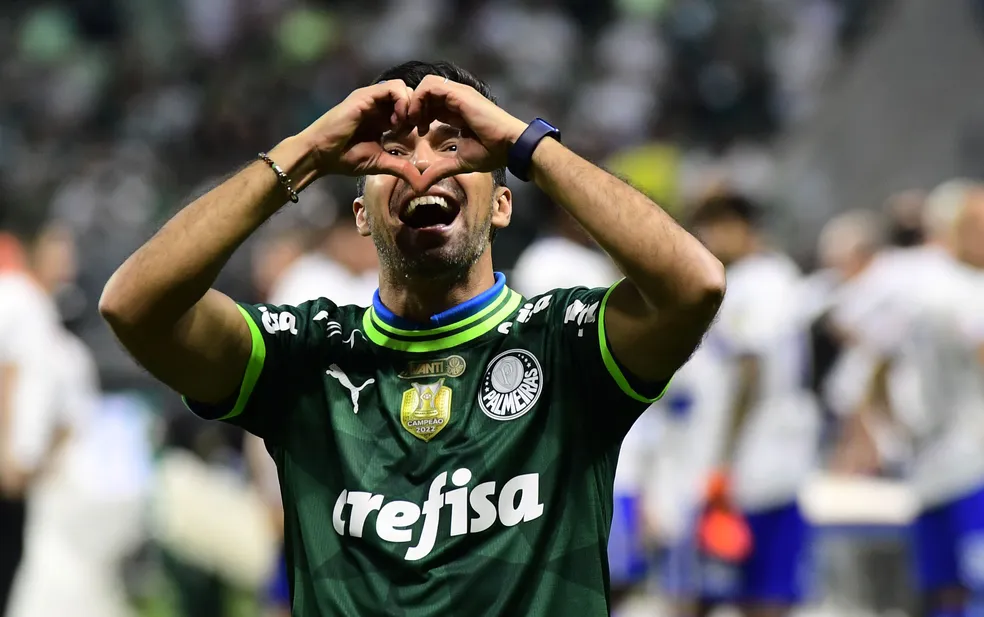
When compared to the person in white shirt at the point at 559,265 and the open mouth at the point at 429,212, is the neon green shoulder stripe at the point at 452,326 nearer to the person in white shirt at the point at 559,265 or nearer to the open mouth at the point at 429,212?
the open mouth at the point at 429,212

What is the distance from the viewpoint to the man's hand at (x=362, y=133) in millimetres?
2771

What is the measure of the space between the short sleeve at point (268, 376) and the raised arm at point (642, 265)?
0.64 meters

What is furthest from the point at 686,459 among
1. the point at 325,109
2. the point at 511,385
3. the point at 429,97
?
the point at 325,109

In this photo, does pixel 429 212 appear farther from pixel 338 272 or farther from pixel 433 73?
pixel 338 272

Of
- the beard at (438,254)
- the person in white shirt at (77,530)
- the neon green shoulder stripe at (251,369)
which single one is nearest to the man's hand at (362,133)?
the beard at (438,254)

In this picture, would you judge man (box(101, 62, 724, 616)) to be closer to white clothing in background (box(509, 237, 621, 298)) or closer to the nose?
the nose

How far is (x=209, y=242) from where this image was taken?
274 cm

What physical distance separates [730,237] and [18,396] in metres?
3.74

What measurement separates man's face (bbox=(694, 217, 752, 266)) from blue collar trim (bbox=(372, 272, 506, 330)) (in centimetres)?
469

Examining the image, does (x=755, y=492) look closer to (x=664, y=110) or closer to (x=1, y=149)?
(x=664, y=110)

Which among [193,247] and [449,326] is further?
[449,326]

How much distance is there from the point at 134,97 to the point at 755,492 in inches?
452

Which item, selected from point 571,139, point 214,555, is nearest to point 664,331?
point 214,555

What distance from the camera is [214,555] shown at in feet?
30.6
